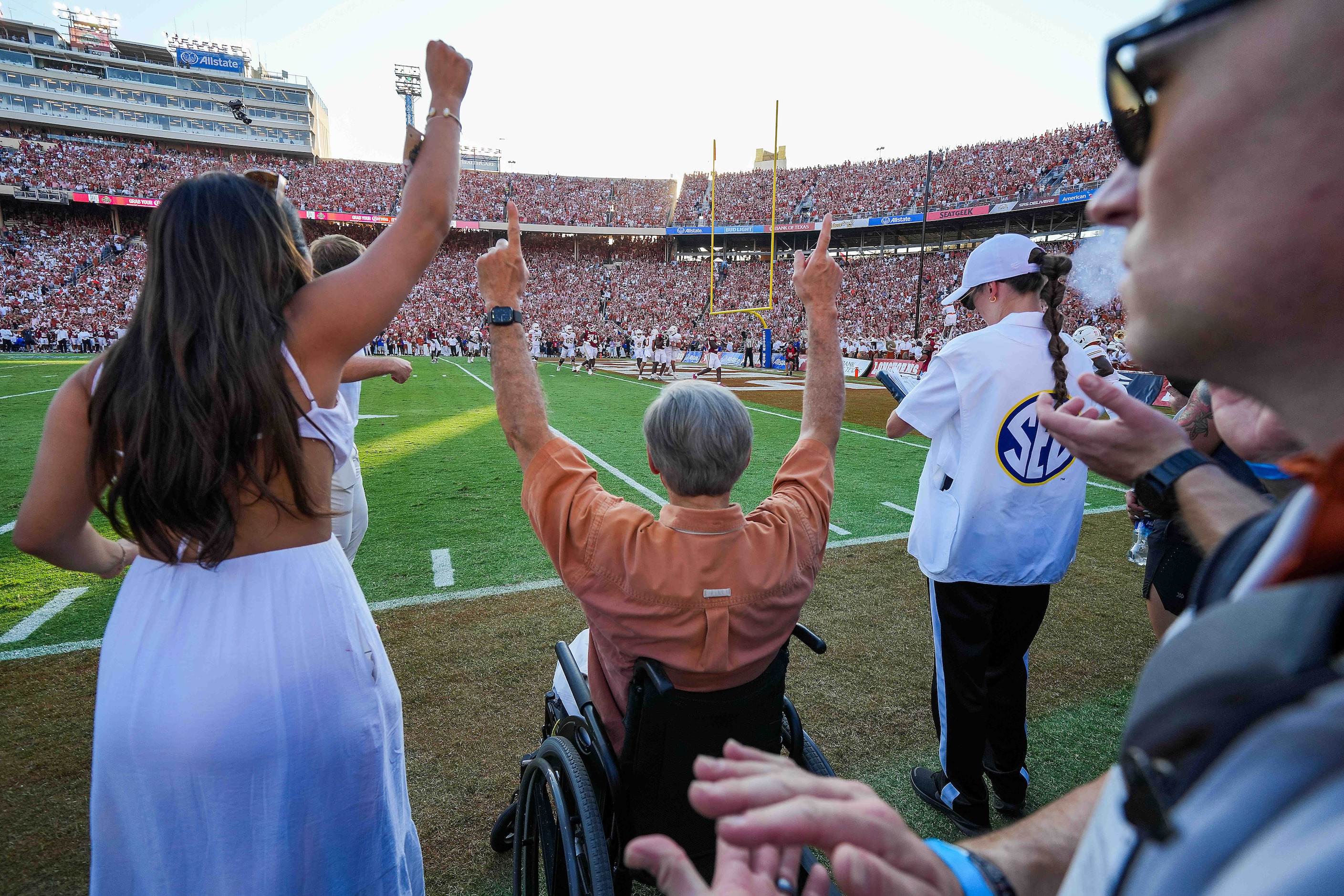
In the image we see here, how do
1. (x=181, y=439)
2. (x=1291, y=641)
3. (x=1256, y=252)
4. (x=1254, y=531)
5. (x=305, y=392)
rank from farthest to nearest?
(x=305, y=392) < (x=181, y=439) < (x=1254, y=531) < (x=1256, y=252) < (x=1291, y=641)

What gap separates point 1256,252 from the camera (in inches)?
21.1

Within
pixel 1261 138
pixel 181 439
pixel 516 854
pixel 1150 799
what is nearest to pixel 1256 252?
pixel 1261 138

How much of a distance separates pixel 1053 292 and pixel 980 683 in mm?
1656

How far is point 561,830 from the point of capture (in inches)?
65.6

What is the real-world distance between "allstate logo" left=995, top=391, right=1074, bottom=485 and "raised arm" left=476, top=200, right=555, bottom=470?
191 cm

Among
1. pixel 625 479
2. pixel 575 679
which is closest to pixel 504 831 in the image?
pixel 575 679

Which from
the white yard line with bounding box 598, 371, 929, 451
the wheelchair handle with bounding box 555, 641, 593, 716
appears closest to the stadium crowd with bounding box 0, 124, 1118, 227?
the white yard line with bounding box 598, 371, 929, 451

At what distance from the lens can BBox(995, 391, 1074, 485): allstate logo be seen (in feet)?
8.69

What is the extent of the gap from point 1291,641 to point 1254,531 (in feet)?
1.00

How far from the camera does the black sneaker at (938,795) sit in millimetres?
2695

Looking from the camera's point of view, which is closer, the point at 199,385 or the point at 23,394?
the point at 199,385

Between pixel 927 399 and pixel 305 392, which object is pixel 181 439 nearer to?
pixel 305 392

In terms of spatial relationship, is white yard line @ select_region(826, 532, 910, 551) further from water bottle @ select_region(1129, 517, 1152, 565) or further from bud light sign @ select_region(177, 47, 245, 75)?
bud light sign @ select_region(177, 47, 245, 75)

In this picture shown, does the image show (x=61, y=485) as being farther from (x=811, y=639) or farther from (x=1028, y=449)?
(x=1028, y=449)
